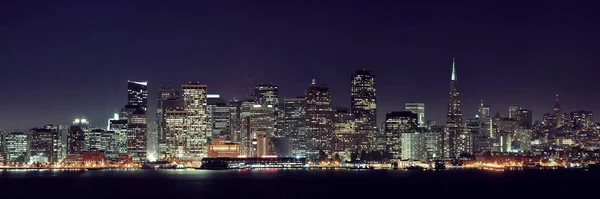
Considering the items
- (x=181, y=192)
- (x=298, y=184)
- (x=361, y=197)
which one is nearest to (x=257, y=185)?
(x=298, y=184)

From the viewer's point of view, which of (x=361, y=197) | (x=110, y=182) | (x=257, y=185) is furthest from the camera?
(x=110, y=182)

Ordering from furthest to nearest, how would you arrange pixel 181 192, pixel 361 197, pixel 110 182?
1. pixel 110 182
2. pixel 181 192
3. pixel 361 197

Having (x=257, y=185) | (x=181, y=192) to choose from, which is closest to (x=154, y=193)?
(x=181, y=192)

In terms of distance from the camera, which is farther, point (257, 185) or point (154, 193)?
point (257, 185)

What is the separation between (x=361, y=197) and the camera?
14488 centimetres

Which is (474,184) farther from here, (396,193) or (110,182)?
(110,182)

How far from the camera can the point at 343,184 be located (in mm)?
182000

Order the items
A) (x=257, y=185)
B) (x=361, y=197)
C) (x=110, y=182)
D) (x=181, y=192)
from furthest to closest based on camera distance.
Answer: (x=110, y=182) → (x=257, y=185) → (x=181, y=192) → (x=361, y=197)

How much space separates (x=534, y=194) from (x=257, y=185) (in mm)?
50761

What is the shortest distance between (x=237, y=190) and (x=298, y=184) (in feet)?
82.2

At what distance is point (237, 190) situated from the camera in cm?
16175

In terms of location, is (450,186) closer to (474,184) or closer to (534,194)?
(474,184)

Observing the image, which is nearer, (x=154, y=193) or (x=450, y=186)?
(x=154, y=193)

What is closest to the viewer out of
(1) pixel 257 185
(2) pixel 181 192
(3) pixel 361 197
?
(3) pixel 361 197
